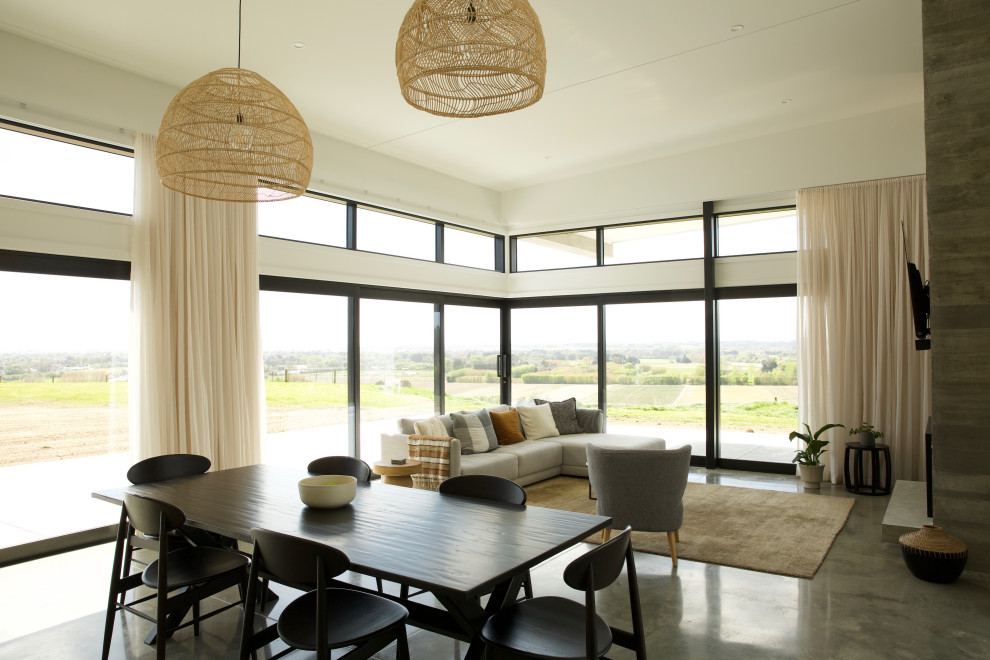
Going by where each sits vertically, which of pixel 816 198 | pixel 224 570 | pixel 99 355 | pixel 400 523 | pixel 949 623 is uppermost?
pixel 816 198

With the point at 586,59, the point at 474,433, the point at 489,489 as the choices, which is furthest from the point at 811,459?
the point at 489,489

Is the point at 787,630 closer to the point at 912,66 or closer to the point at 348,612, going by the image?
the point at 348,612

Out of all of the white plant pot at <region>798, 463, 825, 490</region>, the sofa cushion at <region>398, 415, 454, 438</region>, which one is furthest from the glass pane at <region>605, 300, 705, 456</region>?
the sofa cushion at <region>398, 415, 454, 438</region>

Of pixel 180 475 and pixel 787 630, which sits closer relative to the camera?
pixel 787 630

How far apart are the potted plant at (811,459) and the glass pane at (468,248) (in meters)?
4.42

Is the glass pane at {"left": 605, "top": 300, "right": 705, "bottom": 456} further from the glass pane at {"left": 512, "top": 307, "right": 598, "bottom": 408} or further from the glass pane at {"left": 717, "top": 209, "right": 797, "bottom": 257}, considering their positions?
the glass pane at {"left": 717, "top": 209, "right": 797, "bottom": 257}

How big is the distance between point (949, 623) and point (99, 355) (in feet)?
18.8

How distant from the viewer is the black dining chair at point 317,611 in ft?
7.16

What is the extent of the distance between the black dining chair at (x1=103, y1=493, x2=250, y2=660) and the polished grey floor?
11.0 inches

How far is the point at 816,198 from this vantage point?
6777 mm

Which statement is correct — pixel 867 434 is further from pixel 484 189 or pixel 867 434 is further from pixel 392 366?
pixel 484 189

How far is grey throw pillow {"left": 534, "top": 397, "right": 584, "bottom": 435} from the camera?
757 centimetres

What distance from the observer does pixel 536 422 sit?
7.33 m

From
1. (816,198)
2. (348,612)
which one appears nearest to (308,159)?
(348,612)
